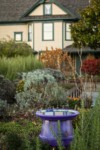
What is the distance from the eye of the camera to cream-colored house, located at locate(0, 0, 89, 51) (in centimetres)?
4544

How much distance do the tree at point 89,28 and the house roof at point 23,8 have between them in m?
8.47

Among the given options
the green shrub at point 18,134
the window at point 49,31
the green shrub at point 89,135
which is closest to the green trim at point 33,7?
the window at point 49,31

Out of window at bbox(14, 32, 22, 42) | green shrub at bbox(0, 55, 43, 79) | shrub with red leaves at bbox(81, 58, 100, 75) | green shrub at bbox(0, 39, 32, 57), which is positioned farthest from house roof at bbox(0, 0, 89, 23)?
green shrub at bbox(0, 55, 43, 79)

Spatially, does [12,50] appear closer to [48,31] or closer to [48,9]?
[48,31]

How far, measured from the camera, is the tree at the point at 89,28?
116 feet

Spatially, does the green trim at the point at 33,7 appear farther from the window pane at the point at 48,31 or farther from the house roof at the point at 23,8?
the window pane at the point at 48,31

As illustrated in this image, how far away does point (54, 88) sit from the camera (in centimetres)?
1383

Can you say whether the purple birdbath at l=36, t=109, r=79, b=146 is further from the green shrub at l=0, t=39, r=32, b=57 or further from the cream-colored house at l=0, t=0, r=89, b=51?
the cream-colored house at l=0, t=0, r=89, b=51

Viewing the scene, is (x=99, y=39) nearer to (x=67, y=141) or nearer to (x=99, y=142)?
(x=67, y=141)

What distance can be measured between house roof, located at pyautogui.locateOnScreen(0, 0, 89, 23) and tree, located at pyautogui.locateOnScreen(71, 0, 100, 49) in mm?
8468

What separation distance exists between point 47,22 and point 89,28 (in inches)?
421

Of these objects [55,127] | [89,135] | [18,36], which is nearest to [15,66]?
[55,127]

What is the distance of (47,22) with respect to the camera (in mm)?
46062

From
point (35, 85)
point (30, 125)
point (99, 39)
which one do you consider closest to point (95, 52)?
point (99, 39)
